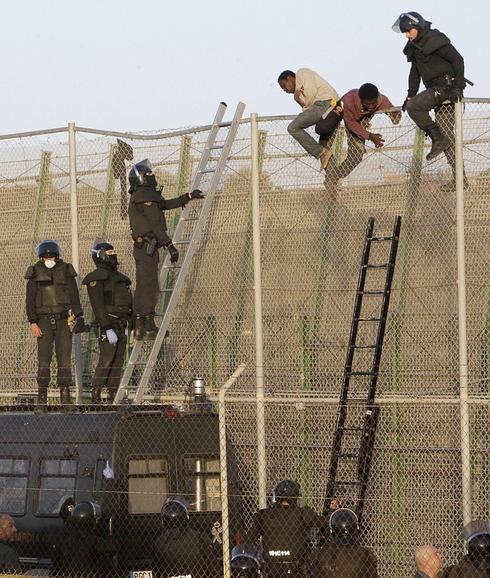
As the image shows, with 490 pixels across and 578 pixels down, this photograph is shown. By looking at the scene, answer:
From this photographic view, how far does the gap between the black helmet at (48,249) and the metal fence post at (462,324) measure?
209 inches

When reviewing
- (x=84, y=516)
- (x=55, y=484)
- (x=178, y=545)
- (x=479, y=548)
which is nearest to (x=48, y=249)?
(x=55, y=484)

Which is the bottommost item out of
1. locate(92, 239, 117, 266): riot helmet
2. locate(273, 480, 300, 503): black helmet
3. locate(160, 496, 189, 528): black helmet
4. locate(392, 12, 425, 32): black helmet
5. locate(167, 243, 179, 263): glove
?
locate(160, 496, 189, 528): black helmet

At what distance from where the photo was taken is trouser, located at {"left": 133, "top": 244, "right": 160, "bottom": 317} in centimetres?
1888

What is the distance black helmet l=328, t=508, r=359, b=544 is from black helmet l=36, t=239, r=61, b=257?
6.71 meters

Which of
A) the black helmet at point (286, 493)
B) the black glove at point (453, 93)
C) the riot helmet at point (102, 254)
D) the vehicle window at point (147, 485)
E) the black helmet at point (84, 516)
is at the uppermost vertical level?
the black glove at point (453, 93)

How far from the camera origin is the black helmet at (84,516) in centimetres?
1513

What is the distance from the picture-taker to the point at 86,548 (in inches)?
601

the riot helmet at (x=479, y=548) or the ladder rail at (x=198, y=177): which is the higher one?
the ladder rail at (x=198, y=177)

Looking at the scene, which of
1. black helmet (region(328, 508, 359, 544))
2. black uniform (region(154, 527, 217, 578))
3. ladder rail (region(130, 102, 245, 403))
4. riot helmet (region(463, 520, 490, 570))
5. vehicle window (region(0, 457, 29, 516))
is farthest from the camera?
ladder rail (region(130, 102, 245, 403))

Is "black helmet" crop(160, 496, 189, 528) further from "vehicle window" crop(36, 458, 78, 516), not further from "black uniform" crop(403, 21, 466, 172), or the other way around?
"black uniform" crop(403, 21, 466, 172)

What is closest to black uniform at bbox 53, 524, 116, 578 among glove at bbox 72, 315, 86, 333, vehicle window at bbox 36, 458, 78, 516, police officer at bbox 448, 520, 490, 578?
vehicle window at bbox 36, 458, 78, 516

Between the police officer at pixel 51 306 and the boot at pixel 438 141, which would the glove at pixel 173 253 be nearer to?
the police officer at pixel 51 306

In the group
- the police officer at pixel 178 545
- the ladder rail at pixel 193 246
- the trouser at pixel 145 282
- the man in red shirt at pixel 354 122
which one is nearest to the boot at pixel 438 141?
the man in red shirt at pixel 354 122

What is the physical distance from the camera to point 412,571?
54.7 feet
